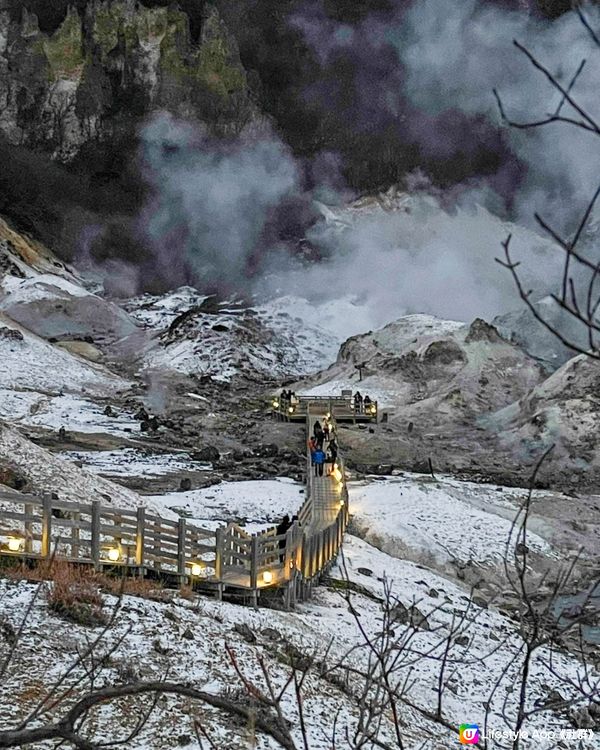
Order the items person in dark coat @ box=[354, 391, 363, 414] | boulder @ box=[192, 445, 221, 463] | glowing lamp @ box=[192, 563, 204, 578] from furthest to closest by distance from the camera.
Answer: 1. person in dark coat @ box=[354, 391, 363, 414]
2. boulder @ box=[192, 445, 221, 463]
3. glowing lamp @ box=[192, 563, 204, 578]

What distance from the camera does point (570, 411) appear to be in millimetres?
36094

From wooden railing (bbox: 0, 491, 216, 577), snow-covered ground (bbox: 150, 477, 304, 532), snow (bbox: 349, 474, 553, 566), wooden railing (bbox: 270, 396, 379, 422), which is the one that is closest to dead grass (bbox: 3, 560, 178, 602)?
wooden railing (bbox: 0, 491, 216, 577)

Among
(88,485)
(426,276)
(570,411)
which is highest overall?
(426,276)

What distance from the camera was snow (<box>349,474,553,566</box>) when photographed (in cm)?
2155

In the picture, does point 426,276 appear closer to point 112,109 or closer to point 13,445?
point 112,109

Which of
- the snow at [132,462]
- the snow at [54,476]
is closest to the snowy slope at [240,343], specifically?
the snow at [132,462]

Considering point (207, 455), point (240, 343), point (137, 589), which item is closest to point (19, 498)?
point (137, 589)

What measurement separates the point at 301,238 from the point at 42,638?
96105 millimetres

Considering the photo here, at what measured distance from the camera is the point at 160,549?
1414 cm

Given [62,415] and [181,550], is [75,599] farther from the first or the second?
[62,415]

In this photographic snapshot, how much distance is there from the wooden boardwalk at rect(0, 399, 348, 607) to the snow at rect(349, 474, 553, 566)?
20.0ft

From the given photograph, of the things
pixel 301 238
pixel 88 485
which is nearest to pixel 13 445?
pixel 88 485

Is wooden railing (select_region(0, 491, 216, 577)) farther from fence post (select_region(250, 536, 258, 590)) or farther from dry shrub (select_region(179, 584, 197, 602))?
dry shrub (select_region(179, 584, 197, 602))

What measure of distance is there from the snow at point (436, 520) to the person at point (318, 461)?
125 centimetres
